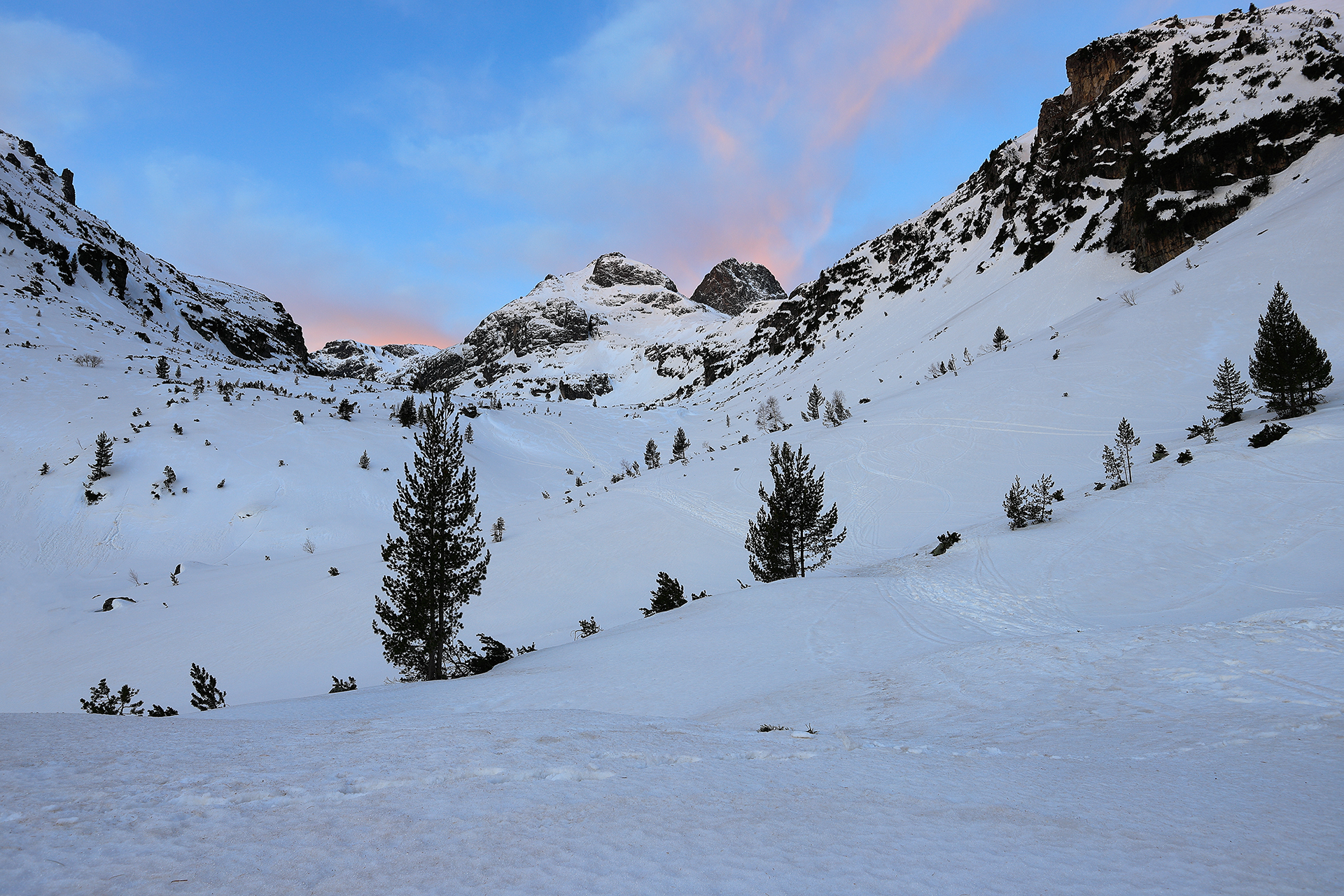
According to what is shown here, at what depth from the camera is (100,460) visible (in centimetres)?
2073

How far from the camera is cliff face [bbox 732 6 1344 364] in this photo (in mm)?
36469

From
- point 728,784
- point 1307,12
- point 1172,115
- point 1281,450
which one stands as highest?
point 1307,12

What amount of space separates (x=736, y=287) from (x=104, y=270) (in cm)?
14560

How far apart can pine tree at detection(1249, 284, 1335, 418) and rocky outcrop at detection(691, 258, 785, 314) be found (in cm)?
15301

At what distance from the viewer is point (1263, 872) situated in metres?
1.89

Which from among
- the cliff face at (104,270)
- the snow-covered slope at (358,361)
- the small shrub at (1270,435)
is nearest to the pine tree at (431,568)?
the small shrub at (1270,435)

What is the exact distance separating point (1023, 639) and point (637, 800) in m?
6.64

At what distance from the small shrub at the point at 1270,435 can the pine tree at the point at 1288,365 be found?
180 centimetres

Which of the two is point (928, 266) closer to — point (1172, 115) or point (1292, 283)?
point (1172, 115)

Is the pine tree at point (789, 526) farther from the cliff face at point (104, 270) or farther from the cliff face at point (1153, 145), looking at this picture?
the cliff face at point (104, 270)

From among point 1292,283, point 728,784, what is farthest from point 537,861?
point 1292,283

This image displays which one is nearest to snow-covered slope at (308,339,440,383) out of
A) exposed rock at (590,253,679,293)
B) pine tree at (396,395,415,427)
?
exposed rock at (590,253,679,293)

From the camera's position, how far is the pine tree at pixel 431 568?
10516mm

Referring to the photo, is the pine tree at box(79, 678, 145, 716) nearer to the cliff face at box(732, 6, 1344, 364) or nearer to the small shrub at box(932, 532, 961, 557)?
the small shrub at box(932, 532, 961, 557)
